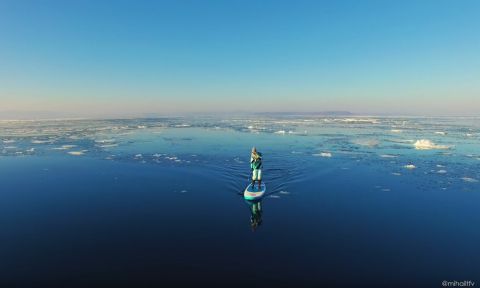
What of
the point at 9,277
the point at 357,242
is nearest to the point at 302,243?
the point at 357,242

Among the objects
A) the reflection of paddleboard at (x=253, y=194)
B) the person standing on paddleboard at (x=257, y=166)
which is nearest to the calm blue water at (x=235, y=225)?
the reflection of paddleboard at (x=253, y=194)

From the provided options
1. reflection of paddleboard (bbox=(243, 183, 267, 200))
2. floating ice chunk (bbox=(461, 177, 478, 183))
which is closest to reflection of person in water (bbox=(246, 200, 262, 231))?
reflection of paddleboard (bbox=(243, 183, 267, 200))

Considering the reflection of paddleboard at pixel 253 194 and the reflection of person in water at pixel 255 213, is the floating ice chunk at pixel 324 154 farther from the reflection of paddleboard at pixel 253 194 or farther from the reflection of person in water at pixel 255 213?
the reflection of person in water at pixel 255 213

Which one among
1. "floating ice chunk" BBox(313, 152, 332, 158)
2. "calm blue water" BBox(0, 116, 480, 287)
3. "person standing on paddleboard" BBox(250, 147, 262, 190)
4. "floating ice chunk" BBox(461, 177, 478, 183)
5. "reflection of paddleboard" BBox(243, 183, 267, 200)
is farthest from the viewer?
"floating ice chunk" BBox(313, 152, 332, 158)

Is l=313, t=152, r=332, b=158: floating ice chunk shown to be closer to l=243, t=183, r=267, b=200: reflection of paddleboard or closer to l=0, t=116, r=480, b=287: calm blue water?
l=0, t=116, r=480, b=287: calm blue water

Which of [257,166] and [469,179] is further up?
[257,166]

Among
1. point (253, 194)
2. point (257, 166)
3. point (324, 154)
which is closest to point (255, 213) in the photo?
point (253, 194)

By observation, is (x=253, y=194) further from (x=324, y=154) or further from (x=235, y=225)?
(x=324, y=154)
